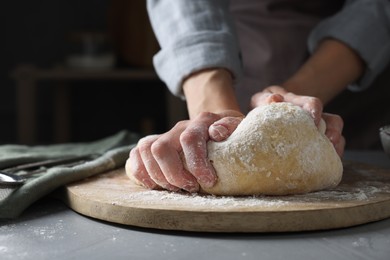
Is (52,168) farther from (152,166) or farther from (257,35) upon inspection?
(257,35)

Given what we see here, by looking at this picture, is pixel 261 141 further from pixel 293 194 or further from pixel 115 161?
pixel 115 161

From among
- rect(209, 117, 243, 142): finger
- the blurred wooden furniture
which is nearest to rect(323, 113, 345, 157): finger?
rect(209, 117, 243, 142): finger

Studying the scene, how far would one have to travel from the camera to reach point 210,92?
3.15ft

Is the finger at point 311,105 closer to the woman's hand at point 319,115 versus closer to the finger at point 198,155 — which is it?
the woman's hand at point 319,115

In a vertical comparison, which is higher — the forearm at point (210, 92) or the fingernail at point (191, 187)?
the forearm at point (210, 92)

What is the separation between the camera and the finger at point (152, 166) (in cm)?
76

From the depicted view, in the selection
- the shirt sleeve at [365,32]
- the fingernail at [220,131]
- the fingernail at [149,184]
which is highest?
the shirt sleeve at [365,32]

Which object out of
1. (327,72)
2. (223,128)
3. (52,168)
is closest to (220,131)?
(223,128)

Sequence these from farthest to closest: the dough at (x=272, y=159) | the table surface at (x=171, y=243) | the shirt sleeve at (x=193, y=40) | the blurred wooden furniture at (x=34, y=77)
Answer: the blurred wooden furniture at (x=34, y=77)
the shirt sleeve at (x=193, y=40)
the dough at (x=272, y=159)
the table surface at (x=171, y=243)

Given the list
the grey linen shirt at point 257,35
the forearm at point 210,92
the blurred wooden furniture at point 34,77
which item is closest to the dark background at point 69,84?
the blurred wooden furniture at point 34,77

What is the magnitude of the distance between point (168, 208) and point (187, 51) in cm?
42

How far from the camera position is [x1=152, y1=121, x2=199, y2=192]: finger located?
0.74 m

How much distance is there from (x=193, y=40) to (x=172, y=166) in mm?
346

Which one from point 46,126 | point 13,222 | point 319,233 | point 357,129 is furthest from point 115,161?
point 46,126
